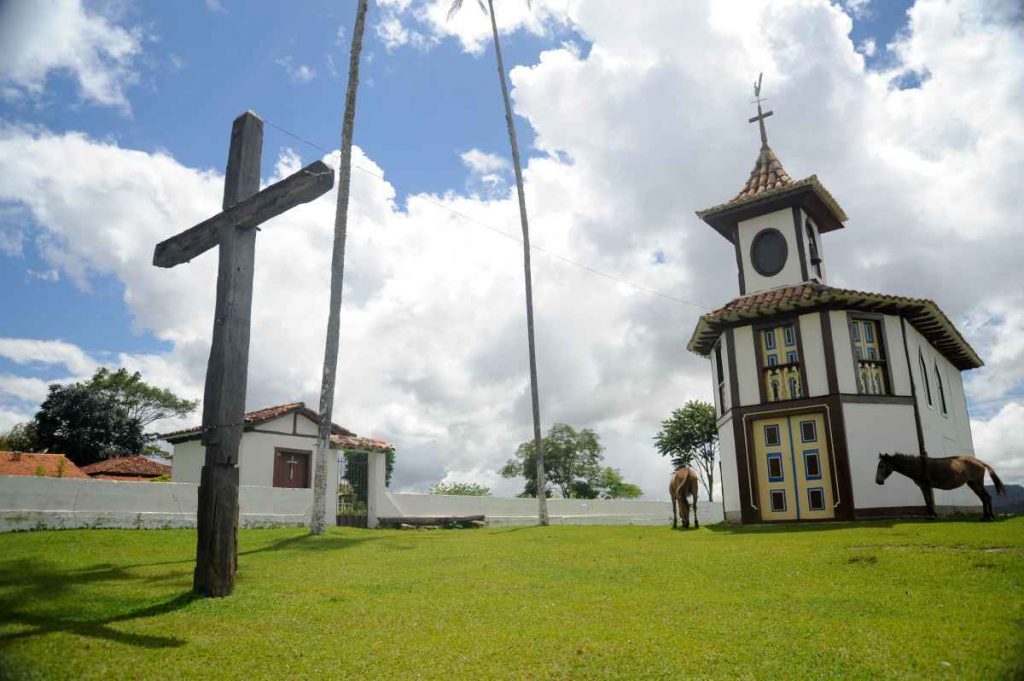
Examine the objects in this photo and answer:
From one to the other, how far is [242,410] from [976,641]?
7433 mm

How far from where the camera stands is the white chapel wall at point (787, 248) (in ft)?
70.5

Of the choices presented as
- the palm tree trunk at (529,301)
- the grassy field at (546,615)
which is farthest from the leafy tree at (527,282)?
the grassy field at (546,615)

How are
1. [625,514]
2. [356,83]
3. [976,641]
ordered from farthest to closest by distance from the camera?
[625,514] < [356,83] < [976,641]

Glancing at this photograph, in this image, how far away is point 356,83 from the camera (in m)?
21.5

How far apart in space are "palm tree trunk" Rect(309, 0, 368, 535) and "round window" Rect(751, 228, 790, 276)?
43.7 ft

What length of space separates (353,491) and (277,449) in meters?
3.22

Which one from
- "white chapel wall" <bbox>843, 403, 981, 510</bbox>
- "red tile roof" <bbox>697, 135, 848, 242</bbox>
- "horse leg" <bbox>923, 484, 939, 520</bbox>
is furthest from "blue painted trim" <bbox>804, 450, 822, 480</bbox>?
"red tile roof" <bbox>697, 135, 848, 242</bbox>

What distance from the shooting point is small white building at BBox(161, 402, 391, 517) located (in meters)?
23.8

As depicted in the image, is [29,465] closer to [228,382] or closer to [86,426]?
[86,426]

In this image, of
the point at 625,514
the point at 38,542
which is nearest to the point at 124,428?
the point at 625,514

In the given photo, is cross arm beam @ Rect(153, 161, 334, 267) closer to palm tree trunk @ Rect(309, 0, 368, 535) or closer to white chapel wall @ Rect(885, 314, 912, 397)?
palm tree trunk @ Rect(309, 0, 368, 535)

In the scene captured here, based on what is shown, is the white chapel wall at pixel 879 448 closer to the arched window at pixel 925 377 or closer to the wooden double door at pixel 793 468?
Result: the wooden double door at pixel 793 468

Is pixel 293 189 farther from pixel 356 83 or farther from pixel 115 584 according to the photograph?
pixel 356 83

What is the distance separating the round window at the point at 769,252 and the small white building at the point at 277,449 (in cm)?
1545
